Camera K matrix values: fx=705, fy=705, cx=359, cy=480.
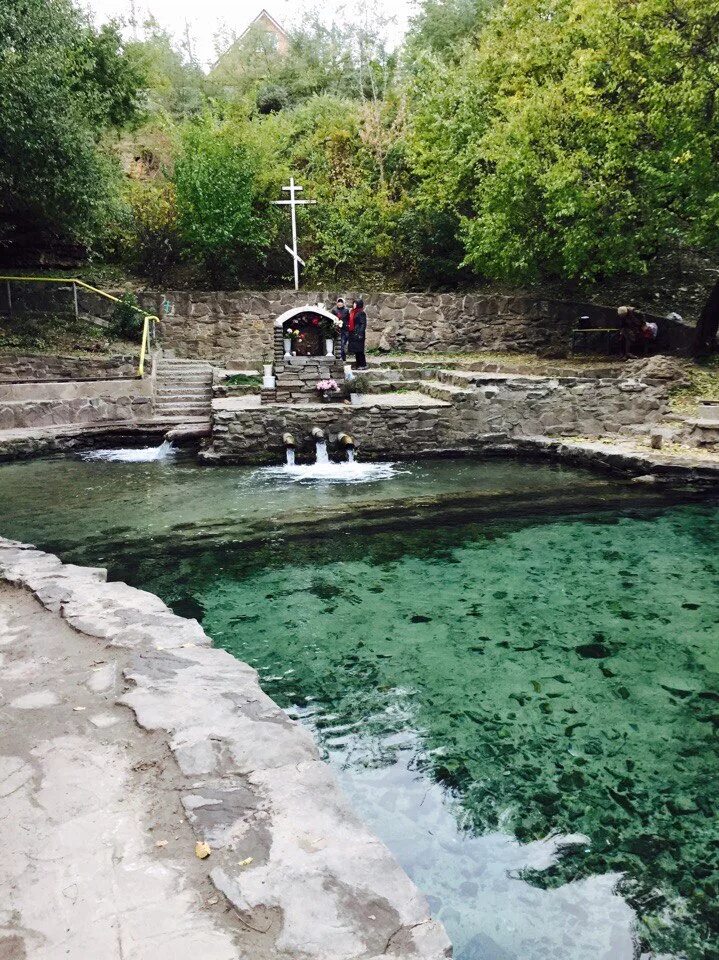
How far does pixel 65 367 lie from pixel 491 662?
14579 millimetres

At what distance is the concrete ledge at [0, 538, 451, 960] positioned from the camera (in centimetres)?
212

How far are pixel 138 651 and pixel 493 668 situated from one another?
2.64 metres

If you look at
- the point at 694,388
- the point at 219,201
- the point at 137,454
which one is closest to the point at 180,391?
the point at 137,454

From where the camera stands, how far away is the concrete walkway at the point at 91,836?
2.09 m

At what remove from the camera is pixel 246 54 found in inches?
1321

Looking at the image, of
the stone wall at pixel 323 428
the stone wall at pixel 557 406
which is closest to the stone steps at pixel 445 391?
the stone wall at pixel 557 406

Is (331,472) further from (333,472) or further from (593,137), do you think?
Result: (593,137)

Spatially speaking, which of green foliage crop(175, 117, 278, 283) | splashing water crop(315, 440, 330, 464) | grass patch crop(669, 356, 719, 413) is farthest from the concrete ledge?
green foliage crop(175, 117, 278, 283)

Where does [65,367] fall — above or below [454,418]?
above

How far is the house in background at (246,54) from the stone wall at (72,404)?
2326 cm

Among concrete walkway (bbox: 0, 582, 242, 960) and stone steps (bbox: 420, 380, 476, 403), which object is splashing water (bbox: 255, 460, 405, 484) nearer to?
stone steps (bbox: 420, 380, 476, 403)

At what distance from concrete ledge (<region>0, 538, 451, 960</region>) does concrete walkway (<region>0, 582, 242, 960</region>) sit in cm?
9

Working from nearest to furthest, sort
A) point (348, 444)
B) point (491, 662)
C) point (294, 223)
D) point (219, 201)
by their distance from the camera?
point (491, 662), point (348, 444), point (294, 223), point (219, 201)

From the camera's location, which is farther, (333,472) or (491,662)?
(333,472)
